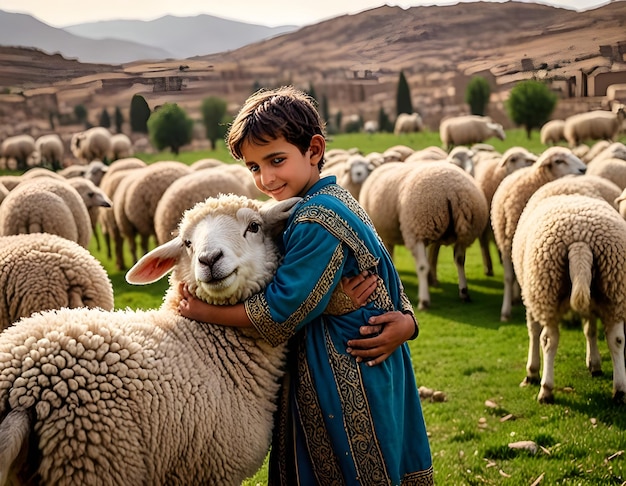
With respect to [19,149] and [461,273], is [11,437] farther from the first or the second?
[19,149]

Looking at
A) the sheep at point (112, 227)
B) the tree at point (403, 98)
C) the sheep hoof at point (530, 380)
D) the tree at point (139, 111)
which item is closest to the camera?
the sheep hoof at point (530, 380)

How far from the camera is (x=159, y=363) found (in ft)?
7.14

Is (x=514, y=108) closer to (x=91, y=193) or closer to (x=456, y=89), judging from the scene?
(x=456, y=89)

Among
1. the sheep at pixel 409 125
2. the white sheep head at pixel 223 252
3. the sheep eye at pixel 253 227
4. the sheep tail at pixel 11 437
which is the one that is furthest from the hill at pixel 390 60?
the sheep tail at pixel 11 437

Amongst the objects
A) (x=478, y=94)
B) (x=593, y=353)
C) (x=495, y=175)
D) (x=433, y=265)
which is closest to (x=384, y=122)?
(x=478, y=94)

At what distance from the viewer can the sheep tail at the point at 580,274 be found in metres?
4.30

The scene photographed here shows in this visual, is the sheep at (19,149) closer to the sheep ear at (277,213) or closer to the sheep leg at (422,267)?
the sheep leg at (422,267)

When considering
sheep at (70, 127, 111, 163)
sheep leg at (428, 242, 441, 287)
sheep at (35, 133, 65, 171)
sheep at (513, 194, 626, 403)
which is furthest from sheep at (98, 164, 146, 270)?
sheep at (35, 133, 65, 171)

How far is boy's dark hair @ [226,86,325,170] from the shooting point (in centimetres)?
234

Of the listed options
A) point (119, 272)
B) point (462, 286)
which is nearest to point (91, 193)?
point (119, 272)

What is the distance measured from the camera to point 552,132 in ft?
85.8

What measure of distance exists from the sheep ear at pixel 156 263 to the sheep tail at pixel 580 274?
9.94 ft

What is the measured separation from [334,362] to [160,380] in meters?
0.65

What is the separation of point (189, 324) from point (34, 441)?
0.74 meters
